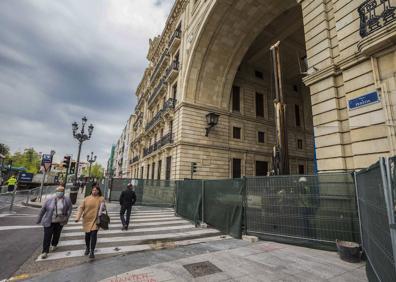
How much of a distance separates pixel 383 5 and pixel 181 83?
55.0 feet

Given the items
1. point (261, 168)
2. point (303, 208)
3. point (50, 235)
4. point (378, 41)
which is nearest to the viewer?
point (50, 235)

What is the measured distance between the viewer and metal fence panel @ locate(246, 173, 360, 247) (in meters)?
5.27

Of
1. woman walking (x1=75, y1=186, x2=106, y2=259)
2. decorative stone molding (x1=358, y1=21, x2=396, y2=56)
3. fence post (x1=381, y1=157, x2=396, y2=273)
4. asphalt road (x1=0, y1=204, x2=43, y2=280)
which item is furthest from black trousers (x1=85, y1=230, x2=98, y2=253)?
decorative stone molding (x1=358, y1=21, x2=396, y2=56)

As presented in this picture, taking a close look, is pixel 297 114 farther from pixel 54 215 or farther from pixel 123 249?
pixel 54 215

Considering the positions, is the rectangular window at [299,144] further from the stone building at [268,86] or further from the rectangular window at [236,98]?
the rectangular window at [236,98]

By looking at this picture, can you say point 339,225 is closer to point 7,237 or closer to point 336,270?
point 336,270

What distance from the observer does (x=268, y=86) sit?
82.3ft

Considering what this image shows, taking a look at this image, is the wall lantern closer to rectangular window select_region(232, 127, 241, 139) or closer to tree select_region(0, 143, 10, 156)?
Result: rectangular window select_region(232, 127, 241, 139)

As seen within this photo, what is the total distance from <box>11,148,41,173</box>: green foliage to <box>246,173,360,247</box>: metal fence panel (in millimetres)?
81691

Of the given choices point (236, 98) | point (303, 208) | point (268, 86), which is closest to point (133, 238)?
point (303, 208)

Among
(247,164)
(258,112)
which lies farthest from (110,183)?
(258,112)

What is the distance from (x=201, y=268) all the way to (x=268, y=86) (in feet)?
79.3

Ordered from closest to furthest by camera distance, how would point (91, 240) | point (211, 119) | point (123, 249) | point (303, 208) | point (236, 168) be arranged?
point (91, 240)
point (123, 249)
point (303, 208)
point (211, 119)
point (236, 168)

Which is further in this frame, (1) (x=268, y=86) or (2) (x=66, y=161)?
(1) (x=268, y=86)
